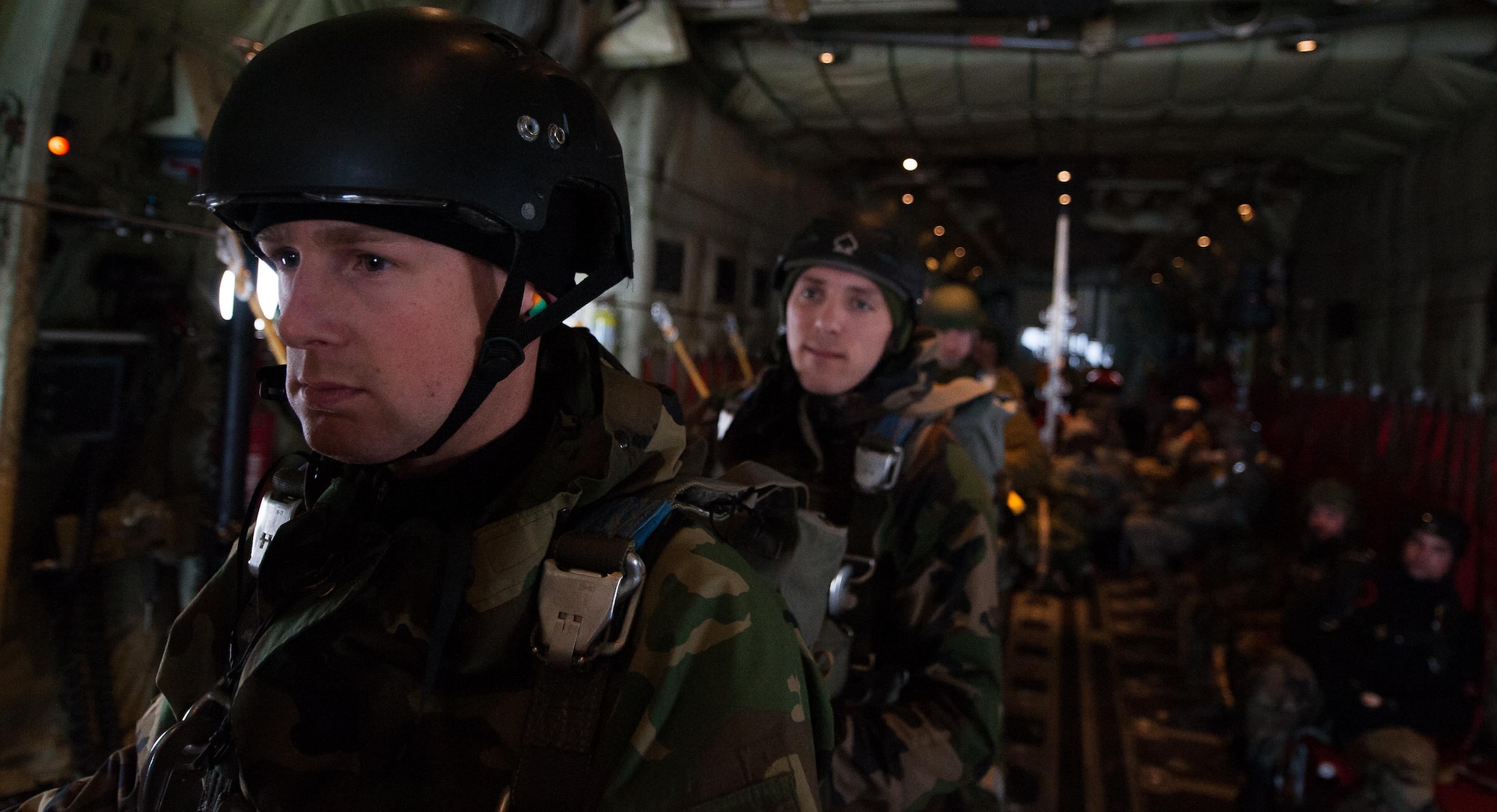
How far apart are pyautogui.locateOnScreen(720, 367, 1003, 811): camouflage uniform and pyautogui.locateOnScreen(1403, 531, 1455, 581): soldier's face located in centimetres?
298

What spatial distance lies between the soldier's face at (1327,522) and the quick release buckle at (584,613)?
213 inches

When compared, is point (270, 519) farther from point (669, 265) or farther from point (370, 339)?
point (669, 265)

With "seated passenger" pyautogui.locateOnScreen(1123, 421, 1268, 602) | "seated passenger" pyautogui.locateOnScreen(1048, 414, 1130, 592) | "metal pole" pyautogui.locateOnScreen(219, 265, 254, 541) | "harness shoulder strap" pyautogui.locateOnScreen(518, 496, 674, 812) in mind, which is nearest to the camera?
"harness shoulder strap" pyautogui.locateOnScreen(518, 496, 674, 812)

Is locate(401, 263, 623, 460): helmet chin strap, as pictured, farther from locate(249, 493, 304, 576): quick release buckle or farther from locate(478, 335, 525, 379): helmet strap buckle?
locate(249, 493, 304, 576): quick release buckle

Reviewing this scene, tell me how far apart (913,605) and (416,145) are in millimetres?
1525

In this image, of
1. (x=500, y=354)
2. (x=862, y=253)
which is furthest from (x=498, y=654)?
(x=862, y=253)

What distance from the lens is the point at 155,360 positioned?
3426 millimetres

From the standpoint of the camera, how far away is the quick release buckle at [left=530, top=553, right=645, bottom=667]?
39.2 inches

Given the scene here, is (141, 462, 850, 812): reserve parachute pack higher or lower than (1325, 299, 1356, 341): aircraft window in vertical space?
lower

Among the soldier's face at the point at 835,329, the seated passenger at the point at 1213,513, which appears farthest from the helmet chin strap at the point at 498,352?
the seated passenger at the point at 1213,513

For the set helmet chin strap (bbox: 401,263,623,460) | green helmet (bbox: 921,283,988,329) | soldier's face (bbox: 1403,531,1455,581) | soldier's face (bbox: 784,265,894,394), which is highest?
green helmet (bbox: 921,283,988,329)

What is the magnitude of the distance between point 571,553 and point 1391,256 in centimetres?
834

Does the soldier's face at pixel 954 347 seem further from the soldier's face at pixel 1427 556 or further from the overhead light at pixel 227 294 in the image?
the overhead light at pixel 227 294

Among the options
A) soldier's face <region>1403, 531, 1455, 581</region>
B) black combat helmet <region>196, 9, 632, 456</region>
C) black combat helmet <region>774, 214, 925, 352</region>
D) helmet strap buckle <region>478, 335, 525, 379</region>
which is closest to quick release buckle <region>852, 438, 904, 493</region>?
black combat helmet <region>774, 214, 925, 352</region>
